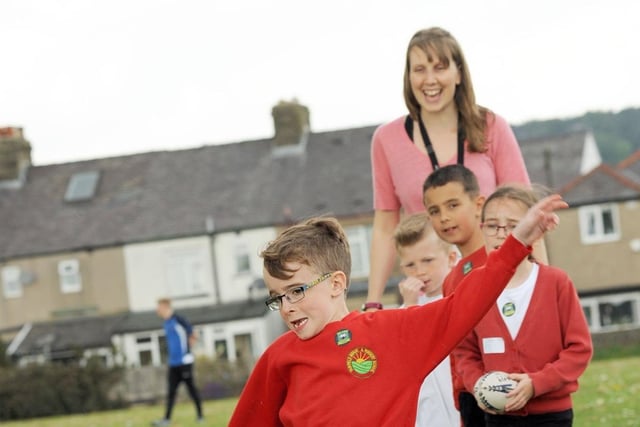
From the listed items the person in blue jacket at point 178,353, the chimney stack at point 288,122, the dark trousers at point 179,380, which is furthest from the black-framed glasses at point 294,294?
the chimney stack at point 288,122

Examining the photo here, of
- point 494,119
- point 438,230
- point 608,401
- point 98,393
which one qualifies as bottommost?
point 98,393

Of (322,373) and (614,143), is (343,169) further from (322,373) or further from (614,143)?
(614,143)

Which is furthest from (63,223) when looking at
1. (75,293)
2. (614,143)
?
(614,143)

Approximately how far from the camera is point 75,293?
48.5m

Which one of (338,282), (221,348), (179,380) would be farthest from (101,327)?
(338,282)

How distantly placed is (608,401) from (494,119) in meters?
8.42

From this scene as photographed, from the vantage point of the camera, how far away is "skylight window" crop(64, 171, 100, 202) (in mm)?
51156

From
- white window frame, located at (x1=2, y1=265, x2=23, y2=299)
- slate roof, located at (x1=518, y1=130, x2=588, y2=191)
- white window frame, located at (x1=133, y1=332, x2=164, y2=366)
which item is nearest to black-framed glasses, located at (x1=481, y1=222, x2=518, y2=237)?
white window frame, located at (x1=133, y1=332, x2=164, y2=366)

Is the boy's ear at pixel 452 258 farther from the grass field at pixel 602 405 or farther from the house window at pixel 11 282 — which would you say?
the house window at pixel 11 282

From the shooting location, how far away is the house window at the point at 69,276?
159 ft

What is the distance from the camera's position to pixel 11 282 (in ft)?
160

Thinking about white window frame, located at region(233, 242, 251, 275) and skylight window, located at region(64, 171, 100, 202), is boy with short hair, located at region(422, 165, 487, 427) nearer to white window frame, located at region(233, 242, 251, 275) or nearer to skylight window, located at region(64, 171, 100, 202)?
white window frame, located at region(233, 242, 251, 275)

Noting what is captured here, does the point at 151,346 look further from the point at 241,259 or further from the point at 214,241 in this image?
the point at 241,259

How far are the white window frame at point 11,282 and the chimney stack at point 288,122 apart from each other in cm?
1283
